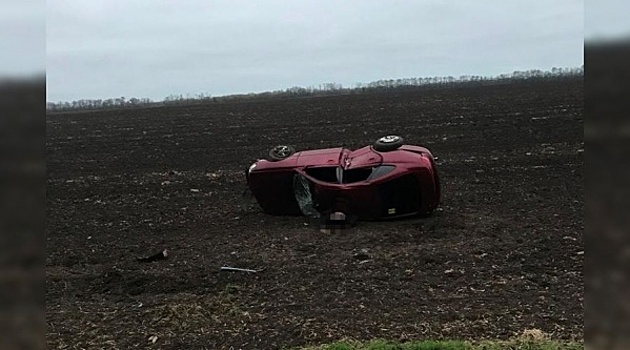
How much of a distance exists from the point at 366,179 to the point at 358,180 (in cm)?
16

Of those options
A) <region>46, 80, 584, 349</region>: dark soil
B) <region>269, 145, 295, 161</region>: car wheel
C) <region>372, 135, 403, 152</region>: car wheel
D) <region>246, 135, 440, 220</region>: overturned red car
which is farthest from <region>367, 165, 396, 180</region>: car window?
<region>269, 145, 295, 161</region>: car wheel

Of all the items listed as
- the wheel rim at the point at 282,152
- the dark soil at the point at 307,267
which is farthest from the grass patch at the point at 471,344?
the wheel rim at the point at 282,152

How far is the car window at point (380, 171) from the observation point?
8305 mm

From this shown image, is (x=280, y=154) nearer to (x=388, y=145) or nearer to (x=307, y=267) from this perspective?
(x=388, y=145)

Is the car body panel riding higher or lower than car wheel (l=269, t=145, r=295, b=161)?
lower

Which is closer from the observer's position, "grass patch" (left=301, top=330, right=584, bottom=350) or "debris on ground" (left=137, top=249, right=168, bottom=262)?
"grass patch" (left=301, top=330, right=584, bottom=350)

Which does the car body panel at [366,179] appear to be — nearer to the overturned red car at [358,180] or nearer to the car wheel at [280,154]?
the overturned red car at [358,180]

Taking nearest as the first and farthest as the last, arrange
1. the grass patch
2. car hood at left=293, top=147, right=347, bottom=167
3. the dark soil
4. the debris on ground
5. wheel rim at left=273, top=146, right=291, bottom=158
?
the grass patch, the dark soil, the debris on ground, car hood at left=293, top=147, right=347, bottom=167, wheel rim at left=273, top=146, right=291, bottom=158

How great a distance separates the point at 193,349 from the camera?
514cm

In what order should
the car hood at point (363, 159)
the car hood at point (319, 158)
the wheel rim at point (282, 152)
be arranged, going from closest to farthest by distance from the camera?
the car hood at point (363, 159) → the car hood at point (319, 158) → the wheel rim at point (282, 152)

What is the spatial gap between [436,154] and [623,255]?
1605 centimetres

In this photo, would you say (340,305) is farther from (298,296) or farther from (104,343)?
(104,343)

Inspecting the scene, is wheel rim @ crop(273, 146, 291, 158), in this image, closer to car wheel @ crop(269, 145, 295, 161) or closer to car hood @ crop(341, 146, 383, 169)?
car wheel @ crop(269, 145, 295, 161)

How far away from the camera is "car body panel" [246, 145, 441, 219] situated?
835 cm
